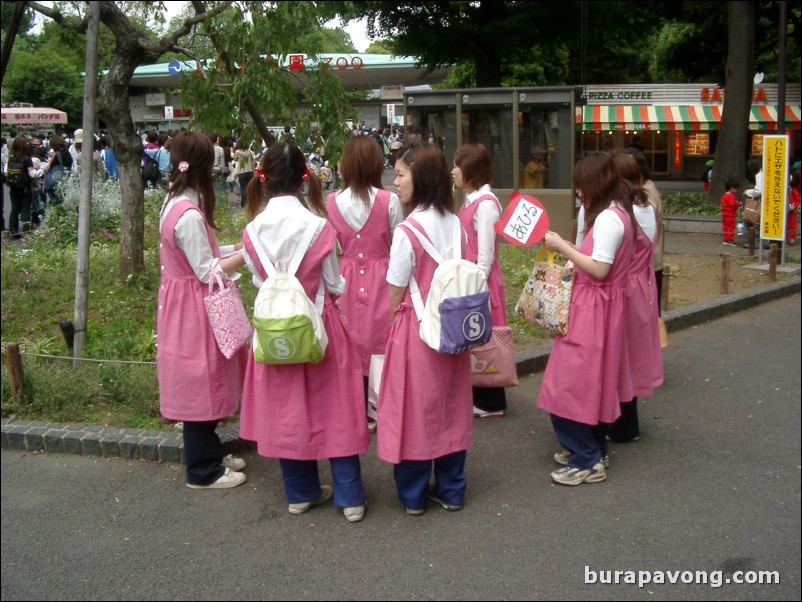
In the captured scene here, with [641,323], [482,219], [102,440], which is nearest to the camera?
[641,323]

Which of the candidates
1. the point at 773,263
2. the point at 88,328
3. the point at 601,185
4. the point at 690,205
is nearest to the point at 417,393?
the point at 601,185

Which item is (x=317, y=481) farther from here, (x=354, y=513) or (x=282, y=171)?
(x=282, y=171)

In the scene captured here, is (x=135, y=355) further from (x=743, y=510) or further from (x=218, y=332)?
(x=743, y=510)

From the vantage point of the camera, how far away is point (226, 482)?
4.97 m

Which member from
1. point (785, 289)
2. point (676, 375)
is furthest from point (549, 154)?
point (676, 375)

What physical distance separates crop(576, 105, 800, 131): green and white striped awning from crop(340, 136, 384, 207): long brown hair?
82.7 feet

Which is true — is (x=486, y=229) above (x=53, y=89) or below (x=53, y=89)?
below

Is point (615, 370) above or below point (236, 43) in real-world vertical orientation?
below

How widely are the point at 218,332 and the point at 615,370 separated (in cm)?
215

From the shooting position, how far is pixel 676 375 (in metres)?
7.24

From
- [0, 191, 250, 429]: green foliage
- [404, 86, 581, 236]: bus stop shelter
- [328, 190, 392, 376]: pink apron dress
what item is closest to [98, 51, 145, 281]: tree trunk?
[0, 191, 250, 429]: green foliage

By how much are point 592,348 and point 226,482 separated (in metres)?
2.17

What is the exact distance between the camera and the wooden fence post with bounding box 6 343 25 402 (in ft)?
19.6

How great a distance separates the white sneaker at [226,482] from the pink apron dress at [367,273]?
1.08m
